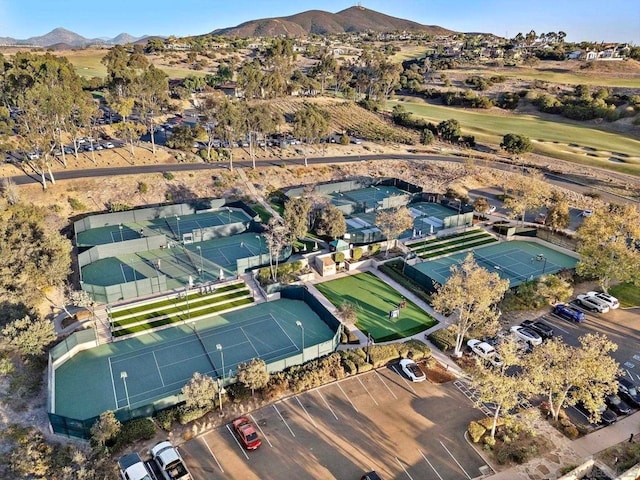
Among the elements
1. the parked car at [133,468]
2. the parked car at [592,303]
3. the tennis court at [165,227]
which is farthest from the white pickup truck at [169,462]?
the parked car at [592,303]

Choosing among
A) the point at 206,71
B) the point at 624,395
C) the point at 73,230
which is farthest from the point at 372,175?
the point at 206,71

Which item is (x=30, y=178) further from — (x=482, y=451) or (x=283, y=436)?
(x=482, y=451)

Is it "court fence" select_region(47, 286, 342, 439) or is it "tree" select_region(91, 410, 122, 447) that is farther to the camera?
"court fence" select_region(47, 286, 342, 439)

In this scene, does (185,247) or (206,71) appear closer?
(185,247)

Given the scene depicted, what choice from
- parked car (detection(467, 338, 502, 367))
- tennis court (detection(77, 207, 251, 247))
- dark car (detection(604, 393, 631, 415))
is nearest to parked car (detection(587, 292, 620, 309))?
dark car (detection(604, 393, 631, 415))

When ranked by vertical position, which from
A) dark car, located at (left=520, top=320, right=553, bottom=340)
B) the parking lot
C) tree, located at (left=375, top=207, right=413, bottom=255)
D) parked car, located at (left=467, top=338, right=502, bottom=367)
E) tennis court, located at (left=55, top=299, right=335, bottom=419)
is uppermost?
tree, located at (left=375, top=207, right=413, bottom=255)

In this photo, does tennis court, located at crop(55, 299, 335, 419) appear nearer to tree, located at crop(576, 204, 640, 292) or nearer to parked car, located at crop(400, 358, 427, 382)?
parked car, located at crop(400, 358, 427, 382)
